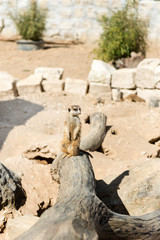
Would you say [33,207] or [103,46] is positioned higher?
[103,46]

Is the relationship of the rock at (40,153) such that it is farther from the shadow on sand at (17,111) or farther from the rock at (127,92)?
the rock at (127,92)

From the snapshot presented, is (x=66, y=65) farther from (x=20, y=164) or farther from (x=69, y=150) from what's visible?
(x=69, y=150)

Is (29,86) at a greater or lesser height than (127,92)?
greater

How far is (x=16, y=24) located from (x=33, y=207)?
8.99 metres

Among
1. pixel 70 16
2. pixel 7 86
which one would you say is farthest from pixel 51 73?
pixel 70 16

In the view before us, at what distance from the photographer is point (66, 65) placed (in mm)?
9984

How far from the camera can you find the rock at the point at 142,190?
11.6 ft

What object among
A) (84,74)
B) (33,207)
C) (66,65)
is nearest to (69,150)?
(33,207)

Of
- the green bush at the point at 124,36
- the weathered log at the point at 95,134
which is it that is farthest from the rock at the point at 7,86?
the green bush at the point at 124,36

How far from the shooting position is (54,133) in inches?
241

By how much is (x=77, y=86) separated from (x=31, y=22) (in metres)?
4.20

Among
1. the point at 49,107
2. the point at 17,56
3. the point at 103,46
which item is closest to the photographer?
the point at 49,107

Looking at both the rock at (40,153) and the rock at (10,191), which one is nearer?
the rock at (10,191)

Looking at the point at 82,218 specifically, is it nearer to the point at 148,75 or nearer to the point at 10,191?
the point at 10,191
